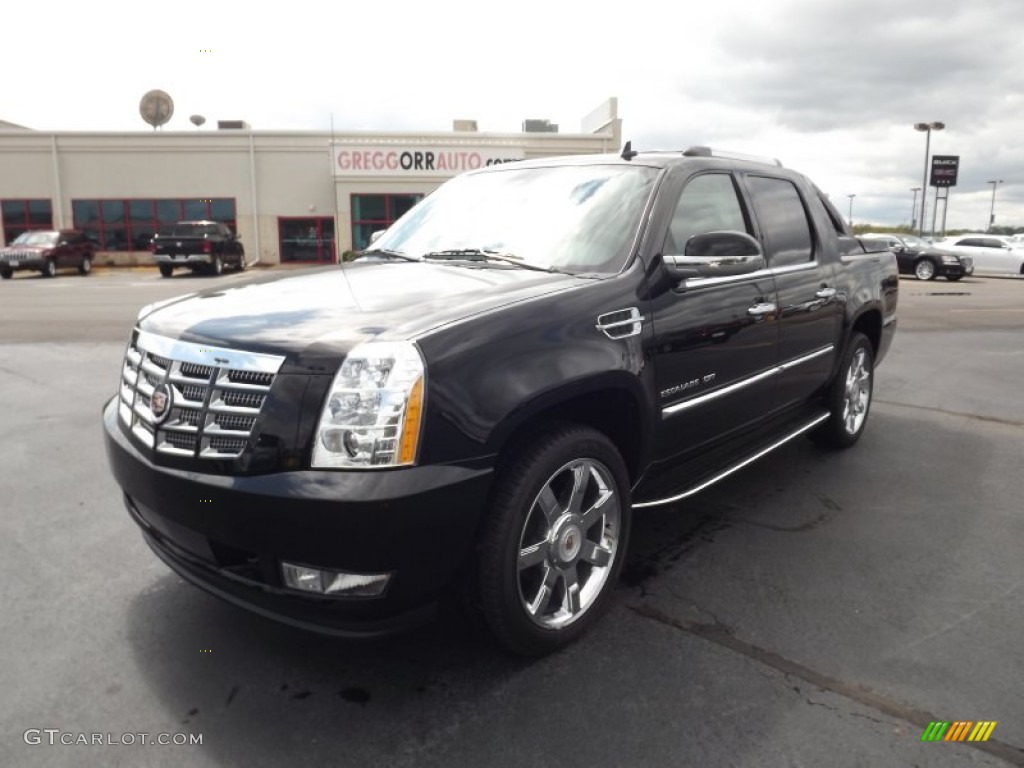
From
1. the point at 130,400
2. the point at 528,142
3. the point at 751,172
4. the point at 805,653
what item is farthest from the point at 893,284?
the point at 528,142

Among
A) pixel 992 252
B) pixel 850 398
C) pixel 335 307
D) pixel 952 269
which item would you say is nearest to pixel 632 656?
pixel 335 307

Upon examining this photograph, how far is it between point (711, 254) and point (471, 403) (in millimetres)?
1433

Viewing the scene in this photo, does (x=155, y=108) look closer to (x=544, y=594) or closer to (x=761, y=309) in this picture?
(x=761, y=309)

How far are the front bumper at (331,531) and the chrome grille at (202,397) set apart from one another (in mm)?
99

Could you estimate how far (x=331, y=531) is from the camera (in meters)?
2.29

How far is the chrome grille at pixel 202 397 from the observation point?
2436mm

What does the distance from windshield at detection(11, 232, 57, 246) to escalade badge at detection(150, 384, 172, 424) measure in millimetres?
29521

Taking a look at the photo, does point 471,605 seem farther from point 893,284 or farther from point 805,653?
point 893,284

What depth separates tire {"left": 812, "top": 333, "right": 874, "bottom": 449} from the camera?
207 inches

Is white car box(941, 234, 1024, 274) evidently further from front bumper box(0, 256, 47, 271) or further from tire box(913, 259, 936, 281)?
front bumper box(0, 256, 47, 271)

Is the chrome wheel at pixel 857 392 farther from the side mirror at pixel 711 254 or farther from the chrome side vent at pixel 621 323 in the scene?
the chrome side vent at pixel 621 323

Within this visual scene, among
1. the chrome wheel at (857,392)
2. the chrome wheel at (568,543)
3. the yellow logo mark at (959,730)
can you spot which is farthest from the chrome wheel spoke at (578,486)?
the chrome wheel at (857,392)

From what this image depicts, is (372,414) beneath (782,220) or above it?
beneath

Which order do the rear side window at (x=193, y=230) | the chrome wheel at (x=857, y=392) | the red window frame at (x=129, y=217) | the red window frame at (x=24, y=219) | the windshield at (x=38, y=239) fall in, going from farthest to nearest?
1. the red window frame at (x=129, y=217)
2. the red window frame at (x=24, y=219)
3. the windshield at (x=38, y=239)
4. the rear side window at (x=193, y=230)
5. the chrome wheel at (x=857, y=392)
